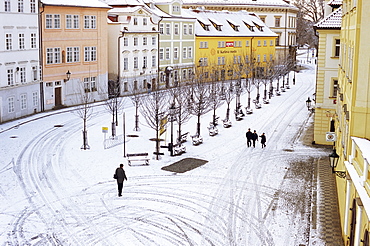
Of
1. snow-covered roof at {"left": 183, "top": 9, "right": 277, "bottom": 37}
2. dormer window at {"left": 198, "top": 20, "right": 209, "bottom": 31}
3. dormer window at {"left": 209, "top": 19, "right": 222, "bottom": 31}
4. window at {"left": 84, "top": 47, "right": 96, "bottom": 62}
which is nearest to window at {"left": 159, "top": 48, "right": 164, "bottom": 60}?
snow-covered roof at {"left": 183, "top": 9, "right": 277, "bottom": 37}

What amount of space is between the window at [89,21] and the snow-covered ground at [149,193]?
13302 mm

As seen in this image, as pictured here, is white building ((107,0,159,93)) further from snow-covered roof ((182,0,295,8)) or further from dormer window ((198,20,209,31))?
snow-covered roof ((182,0,295,8))

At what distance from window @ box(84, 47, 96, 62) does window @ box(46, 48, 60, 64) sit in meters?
3.43

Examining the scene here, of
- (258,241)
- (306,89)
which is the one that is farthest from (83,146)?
(306,89)

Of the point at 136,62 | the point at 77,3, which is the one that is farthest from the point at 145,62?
the point at 77,3

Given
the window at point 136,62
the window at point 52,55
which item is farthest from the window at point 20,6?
the window at point 136,62

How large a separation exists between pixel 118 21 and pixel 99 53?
449 centimetres

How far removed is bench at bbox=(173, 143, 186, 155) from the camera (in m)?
28.9

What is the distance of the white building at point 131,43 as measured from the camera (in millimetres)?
49844

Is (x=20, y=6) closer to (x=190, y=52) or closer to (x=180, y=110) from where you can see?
(x=180, y=110)

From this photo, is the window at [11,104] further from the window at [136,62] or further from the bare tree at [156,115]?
the window at [136,62]

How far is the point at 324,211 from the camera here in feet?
66.9

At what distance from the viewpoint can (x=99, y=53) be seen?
47250mm

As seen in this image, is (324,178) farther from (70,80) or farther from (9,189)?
(70,80)
